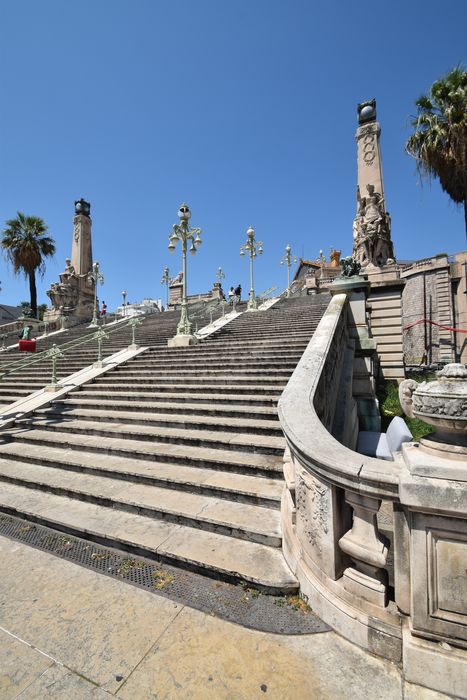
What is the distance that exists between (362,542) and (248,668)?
110 centimetres

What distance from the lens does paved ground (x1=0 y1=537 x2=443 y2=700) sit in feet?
6.43

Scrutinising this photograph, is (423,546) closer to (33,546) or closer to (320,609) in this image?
(320,609)

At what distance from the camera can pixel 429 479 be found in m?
1.90

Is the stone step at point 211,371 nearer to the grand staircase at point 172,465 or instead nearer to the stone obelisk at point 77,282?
the grand staircase at point 172,465

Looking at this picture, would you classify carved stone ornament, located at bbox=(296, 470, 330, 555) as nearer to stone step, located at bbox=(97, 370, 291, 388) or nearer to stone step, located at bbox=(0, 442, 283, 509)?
stone step, located at bbox=(0, 442, 283, 509)

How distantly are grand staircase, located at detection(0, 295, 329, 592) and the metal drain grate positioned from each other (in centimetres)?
9

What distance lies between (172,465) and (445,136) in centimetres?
2232

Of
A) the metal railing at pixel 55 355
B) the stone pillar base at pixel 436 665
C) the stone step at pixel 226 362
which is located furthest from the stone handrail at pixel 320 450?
the metal railing at pixel 55 355

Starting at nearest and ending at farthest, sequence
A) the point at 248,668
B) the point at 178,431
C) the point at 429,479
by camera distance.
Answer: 1. the point at 429,479
2. the point at 248,668
3. the point at 178,431

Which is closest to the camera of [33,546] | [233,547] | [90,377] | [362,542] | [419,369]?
[362,542]

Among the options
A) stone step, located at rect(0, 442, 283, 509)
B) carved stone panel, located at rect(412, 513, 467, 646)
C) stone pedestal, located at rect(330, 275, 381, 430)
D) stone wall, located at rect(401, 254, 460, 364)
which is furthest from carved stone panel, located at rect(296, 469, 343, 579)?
stone wall, located at rect(401, 254, 460, 364)

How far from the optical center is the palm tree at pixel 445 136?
17109 millimetres

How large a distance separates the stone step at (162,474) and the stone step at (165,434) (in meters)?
0.54

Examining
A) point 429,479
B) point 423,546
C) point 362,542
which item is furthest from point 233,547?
point 429,479
